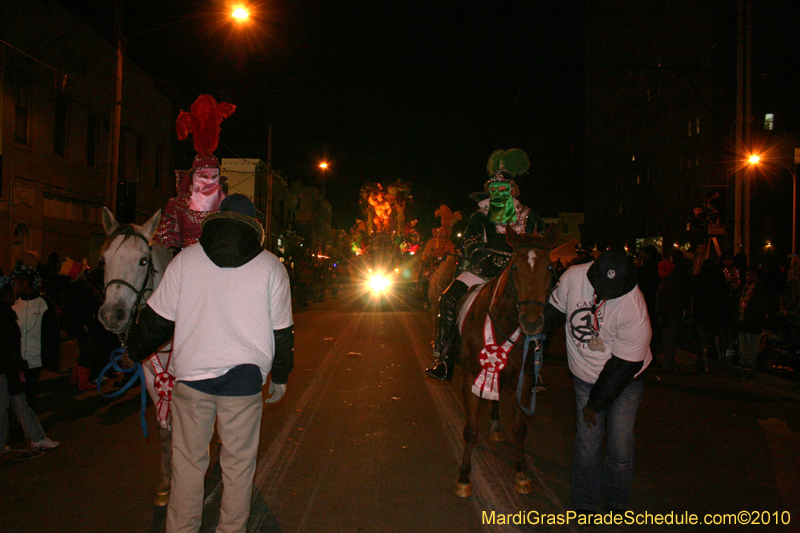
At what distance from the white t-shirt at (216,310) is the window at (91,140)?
21364 mm

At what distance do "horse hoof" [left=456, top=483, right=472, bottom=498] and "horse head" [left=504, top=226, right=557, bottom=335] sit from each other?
4.85 feet

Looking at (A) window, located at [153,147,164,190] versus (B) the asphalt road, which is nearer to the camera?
(B) the asphalt road

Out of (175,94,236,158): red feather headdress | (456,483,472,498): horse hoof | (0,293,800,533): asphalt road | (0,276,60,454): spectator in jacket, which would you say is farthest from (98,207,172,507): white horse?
(456,483,472,498): horse hoof

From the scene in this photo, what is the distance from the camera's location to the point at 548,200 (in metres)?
63.9

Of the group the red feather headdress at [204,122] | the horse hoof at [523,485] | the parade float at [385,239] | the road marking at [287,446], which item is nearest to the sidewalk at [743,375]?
the horse hoof at [523,485]

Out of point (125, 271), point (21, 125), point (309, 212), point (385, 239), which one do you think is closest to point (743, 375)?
point (125, 271)

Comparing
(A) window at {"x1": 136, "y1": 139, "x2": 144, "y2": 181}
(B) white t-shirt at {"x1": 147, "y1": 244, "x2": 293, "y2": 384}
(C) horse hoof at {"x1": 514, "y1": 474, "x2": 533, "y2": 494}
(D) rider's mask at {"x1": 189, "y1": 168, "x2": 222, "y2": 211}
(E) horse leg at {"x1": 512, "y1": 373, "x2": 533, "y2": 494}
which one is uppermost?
(A) window at {"x1": 136, "y1": 139, "x2": 144, "y2": 181}

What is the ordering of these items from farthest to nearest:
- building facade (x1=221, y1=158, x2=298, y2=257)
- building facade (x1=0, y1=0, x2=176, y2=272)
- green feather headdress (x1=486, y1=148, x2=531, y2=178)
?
building facade (x1=221, y1=158, x2=298, y2=257) < building facade (x1=0, y1=0, x2=176, y2=272) < green feather headdress (x1=486, y1=148, x2=531, y2=178)

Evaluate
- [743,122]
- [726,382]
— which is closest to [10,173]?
[726,382]

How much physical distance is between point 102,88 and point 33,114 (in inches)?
183

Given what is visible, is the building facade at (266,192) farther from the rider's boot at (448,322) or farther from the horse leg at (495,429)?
the horse leg at (495,429)

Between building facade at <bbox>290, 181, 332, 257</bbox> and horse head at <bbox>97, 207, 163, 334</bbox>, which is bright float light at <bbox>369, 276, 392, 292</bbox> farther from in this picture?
horse head at <bbox>97, 207, 163, 334</bbox>

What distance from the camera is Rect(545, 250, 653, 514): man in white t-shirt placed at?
4.02 metres

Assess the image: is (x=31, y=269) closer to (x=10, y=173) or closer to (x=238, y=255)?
(x=238, y=255)
